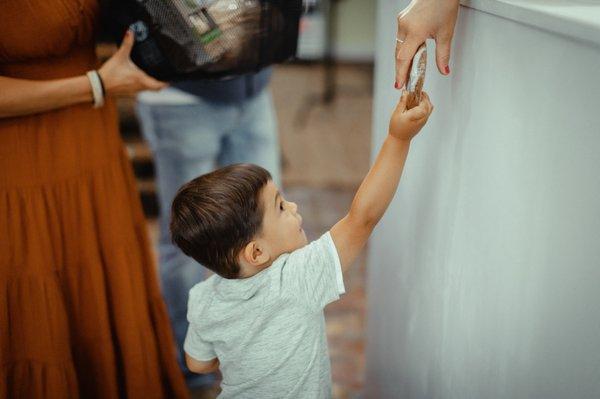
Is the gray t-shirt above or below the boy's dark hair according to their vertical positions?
below

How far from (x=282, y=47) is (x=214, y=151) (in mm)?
552

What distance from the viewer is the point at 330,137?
4.63 meters

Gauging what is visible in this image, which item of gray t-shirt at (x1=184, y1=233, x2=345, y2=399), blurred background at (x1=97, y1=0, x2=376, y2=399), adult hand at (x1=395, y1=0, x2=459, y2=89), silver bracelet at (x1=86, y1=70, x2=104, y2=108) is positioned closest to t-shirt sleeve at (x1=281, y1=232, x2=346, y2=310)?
gray t-shirt at (x1=184, y1=233, x2=345, y2=399)

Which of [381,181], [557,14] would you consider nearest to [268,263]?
[381,181]

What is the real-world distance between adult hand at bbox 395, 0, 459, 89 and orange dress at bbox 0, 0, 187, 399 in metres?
0.64

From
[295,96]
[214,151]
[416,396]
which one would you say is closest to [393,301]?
[416,396]

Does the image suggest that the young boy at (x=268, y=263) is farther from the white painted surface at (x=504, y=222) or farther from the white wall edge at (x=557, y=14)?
the white wall edge at (x=557, y=14)

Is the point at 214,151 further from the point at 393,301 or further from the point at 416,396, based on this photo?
the point at 416,396

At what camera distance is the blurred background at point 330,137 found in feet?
7.67

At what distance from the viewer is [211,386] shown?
200 centimetres

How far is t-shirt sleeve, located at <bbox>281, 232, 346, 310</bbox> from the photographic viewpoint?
1.01 meters

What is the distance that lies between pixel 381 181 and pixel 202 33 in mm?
481

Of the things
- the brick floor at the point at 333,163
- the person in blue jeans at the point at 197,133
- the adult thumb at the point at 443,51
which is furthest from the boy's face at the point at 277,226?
the brick floor at the point at 333,163

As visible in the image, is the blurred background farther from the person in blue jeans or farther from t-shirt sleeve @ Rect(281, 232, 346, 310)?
t-shirt sleeve @ Rect(281, 232, 346, 310)
